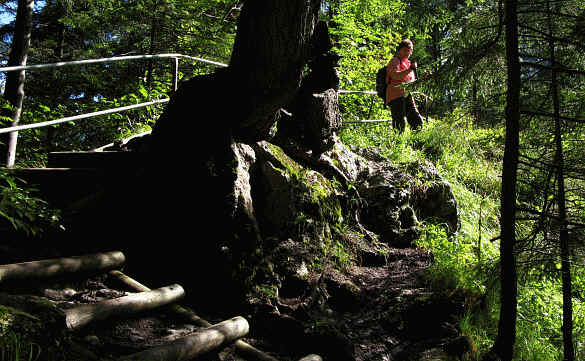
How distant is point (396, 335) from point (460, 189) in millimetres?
4608

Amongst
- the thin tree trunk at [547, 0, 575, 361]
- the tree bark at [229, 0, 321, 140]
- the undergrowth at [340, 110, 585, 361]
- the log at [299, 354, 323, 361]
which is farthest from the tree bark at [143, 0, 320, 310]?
the thin tree trunk at [547, 0, 575, 361]

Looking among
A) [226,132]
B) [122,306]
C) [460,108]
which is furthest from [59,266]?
[460,108]

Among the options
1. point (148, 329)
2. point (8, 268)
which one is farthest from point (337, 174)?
point (8, 268)

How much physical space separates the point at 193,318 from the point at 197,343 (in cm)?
56

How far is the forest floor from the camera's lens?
2744mm

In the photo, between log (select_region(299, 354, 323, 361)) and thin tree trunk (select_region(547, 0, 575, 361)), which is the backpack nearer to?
thin tree trunk (select_region(547, 0, 575, 361))

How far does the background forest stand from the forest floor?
0.86 feet

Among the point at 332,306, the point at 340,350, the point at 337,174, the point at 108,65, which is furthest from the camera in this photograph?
the point at 108,65

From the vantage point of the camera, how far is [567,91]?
3.33 meters

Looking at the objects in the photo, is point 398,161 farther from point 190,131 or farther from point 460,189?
point 190,131

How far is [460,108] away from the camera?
3.46 m

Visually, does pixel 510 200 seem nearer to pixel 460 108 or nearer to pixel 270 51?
pixel 460 108

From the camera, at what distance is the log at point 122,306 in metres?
2.40

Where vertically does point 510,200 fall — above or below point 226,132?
below
